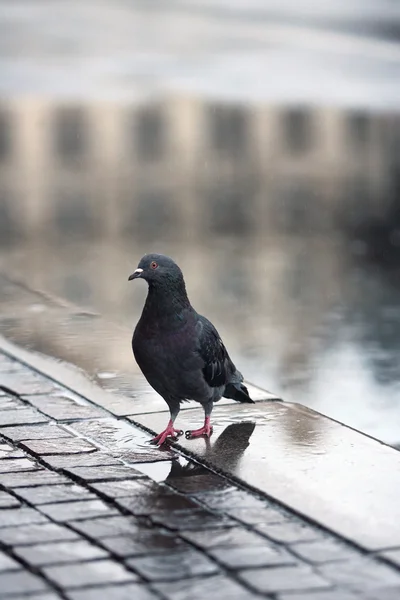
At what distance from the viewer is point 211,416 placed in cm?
666

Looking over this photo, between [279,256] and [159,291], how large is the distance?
752 cm

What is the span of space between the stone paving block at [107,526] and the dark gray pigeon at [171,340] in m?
1.09

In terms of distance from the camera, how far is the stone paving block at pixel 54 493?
17.3ft

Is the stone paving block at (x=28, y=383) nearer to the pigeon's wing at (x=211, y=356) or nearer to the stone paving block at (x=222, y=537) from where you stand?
the pigeon's wing at (x=211, y=356)

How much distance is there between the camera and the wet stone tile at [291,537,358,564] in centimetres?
466

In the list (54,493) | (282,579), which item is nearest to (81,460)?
(54,493)

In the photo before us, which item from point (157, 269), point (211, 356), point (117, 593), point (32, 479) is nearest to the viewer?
point (117, 593)

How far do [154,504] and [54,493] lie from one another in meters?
0.43

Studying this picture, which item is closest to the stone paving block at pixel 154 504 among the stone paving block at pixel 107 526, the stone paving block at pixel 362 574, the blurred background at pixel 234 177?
the stone paving block at pixel 107 526

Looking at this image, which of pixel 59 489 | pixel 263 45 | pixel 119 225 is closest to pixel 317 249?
pixel 119 225

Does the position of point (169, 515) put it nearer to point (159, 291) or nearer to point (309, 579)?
point (309, 579)

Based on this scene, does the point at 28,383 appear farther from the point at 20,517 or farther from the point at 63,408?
the point at 20,517

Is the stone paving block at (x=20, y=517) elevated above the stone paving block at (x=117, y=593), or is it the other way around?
the stone paving block at (x=20, y=517)

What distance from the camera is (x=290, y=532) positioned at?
4910 mm
